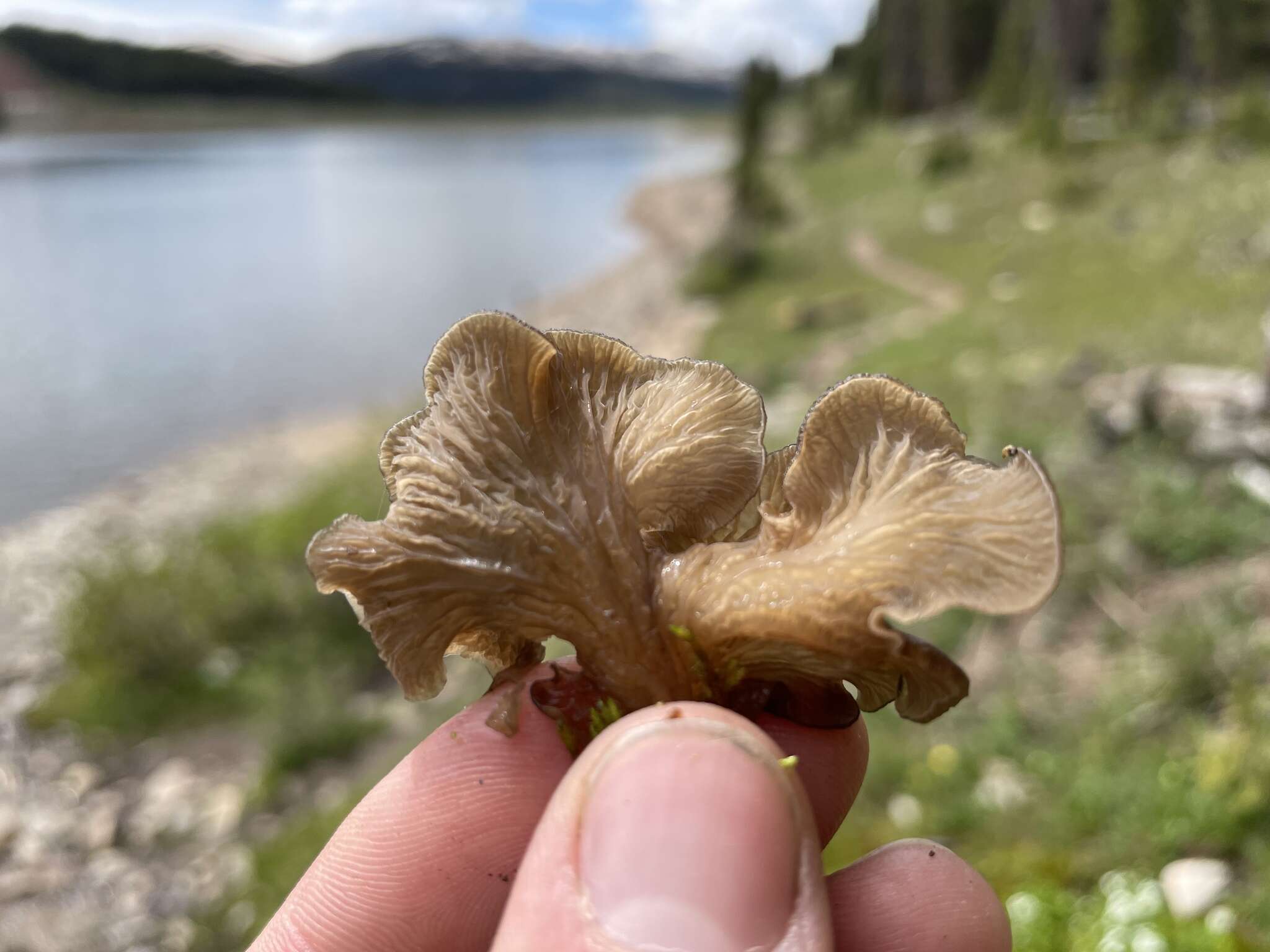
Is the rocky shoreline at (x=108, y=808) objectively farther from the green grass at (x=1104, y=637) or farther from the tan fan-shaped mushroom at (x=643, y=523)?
the tan fan-shaped mushroom at (x=643, y=523)

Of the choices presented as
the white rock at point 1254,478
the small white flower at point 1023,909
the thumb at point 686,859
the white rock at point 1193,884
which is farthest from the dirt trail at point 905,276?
the thumb at point 686,859

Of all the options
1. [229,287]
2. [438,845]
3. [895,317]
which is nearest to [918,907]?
[438,845]

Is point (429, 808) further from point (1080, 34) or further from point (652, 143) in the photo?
point (652, 143)

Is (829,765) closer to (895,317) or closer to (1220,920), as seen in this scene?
(1220,920)

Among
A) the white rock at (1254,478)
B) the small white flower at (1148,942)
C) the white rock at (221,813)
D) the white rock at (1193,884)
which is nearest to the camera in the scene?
the small white flower at (1148,942)

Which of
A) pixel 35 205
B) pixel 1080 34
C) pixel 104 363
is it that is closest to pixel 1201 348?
pixel 104 363
